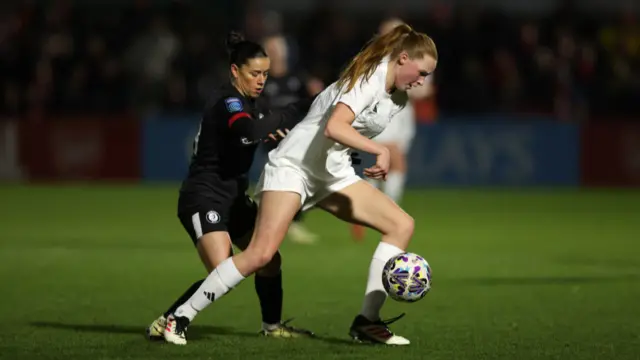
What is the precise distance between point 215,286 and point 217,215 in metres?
0.61

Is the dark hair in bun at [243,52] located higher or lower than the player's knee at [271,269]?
higher

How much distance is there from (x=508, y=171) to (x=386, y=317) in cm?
1368

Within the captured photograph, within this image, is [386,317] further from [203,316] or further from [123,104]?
[123,104]

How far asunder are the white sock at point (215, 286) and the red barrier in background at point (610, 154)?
15589 mm

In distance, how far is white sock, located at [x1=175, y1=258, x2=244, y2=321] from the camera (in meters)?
7.00

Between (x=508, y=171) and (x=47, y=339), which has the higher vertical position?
(x=508, y=171)

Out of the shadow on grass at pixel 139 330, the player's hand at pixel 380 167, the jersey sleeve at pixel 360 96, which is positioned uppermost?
the jersey sleeve at pixel 360 96

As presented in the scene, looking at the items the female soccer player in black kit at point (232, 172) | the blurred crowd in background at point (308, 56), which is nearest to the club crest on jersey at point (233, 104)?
the female soccer player in black kit at point (232, 172)

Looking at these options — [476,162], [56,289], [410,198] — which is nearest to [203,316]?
[56,289]

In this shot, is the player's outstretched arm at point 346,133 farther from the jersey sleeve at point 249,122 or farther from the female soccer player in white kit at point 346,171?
the jersey sleeve at point 249,122

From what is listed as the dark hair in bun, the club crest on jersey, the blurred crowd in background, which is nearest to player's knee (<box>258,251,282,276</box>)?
the club crest on jersey

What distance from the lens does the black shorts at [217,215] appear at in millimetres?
7488

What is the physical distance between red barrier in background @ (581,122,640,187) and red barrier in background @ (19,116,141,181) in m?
8.14

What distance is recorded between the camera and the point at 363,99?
679 cm
